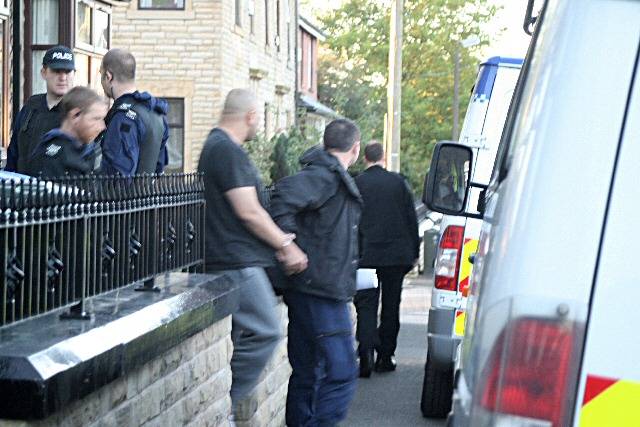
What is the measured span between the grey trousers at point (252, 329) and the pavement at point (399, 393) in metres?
2.36

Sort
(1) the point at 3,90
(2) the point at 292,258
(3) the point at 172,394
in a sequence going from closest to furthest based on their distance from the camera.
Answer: (3) the point at 172,394 → (2) the point at 292,258 → (1) the point at 3,90

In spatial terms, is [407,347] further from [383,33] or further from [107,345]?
[383,33]

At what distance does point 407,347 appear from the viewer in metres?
15.3

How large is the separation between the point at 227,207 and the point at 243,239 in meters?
0.19

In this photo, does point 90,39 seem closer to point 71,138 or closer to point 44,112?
point 44,112

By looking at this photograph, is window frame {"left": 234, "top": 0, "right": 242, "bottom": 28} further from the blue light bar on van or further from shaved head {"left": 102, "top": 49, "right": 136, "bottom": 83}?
shaved head {"left": 102, "top": 49, "right": 136, "bottom": 83}

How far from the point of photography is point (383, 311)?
42.6 feet

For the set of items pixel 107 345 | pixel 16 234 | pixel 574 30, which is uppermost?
pixel 574 30

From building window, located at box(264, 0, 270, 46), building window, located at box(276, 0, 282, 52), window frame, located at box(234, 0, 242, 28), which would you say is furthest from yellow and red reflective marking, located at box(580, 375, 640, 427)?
building window, located at box(276, 0, 282, 52)

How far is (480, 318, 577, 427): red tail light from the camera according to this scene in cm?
278

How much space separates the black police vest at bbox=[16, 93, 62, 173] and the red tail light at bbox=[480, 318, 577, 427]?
5.89 metres

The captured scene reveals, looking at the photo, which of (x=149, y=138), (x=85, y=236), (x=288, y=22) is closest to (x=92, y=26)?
(x=149, y=138)

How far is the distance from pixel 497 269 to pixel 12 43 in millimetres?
13911

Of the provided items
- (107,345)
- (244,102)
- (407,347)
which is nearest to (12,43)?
(407,347)
